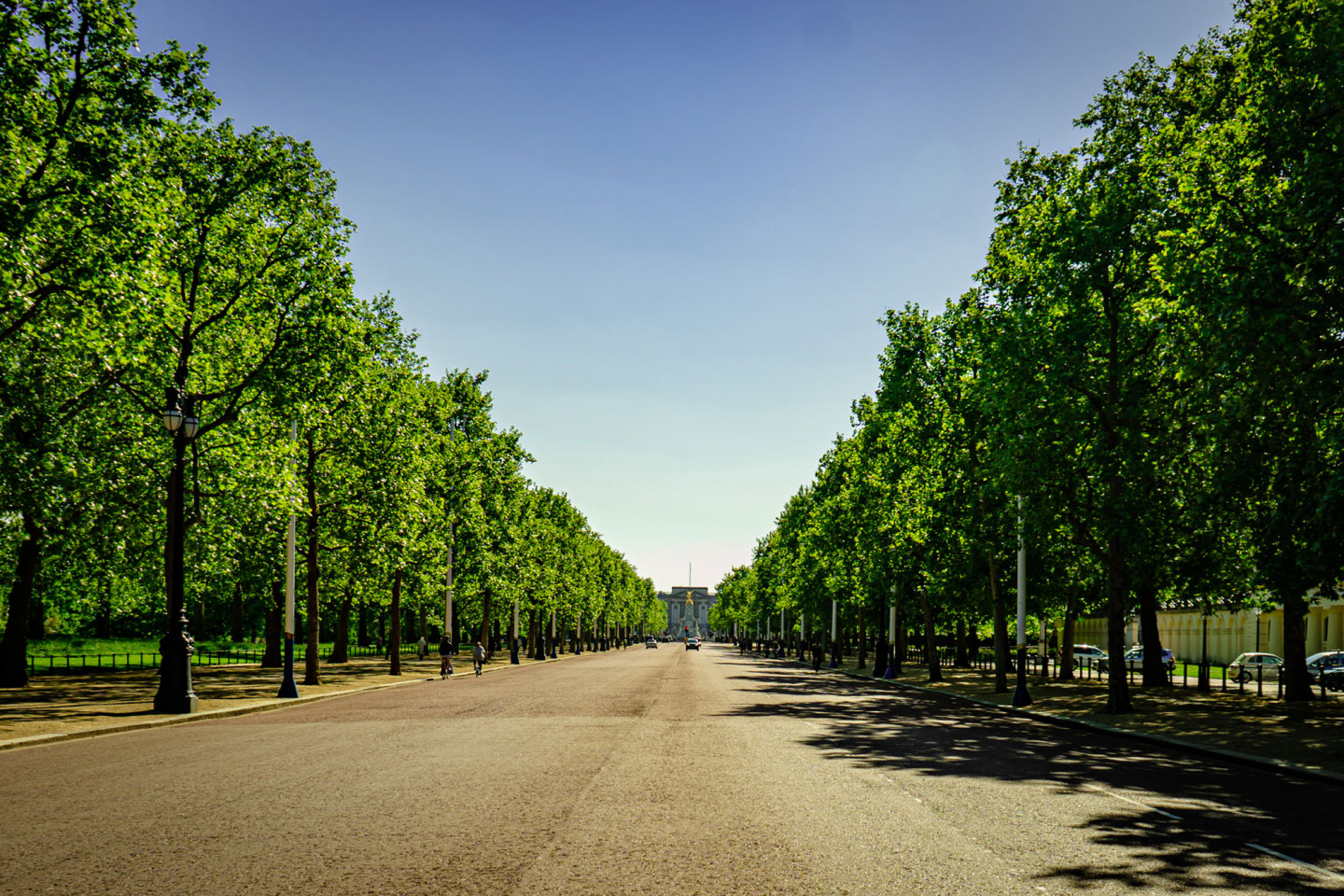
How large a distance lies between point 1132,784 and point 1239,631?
6322cm

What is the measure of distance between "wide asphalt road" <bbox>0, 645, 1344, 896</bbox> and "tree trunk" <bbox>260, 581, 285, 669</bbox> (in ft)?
90.8

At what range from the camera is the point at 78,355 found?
21609 mm

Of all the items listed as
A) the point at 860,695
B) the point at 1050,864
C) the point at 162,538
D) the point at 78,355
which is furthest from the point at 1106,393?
the point at 162,538

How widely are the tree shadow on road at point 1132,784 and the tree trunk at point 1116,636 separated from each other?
2406 millimetres

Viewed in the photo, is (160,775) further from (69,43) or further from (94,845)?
(69,43)

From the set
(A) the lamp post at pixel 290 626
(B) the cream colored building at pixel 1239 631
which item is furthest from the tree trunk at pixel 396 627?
(B) the cream colored building at pixel 1239 631

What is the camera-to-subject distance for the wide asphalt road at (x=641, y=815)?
699 centimetres

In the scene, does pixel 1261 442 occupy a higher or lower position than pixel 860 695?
higher

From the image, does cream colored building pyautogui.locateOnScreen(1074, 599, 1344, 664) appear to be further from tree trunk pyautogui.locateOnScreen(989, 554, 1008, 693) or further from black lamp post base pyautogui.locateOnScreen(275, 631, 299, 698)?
black lamp post base pyautogui.locateOnScreen(275, 631, 299, 698)

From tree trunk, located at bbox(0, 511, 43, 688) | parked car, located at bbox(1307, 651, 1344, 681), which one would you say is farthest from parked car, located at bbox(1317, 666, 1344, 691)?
tree trunk, located at bbox(0, 511, 43, 688)

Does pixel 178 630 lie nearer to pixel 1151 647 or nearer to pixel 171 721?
pixel 171 721

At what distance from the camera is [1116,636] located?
24656mm

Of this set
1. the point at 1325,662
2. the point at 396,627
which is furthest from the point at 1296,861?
the point at 1325,662

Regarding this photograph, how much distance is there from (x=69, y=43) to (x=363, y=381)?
12601 millimetres
